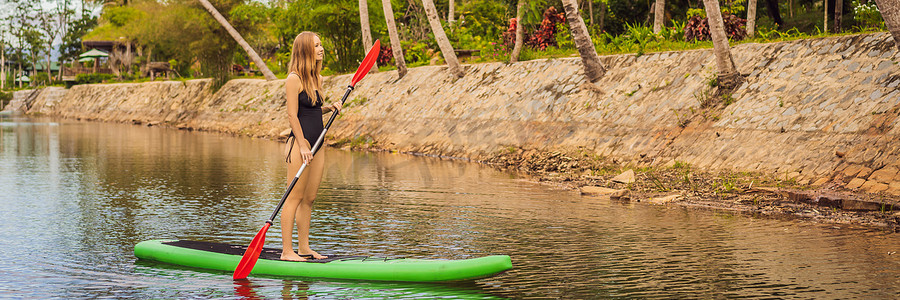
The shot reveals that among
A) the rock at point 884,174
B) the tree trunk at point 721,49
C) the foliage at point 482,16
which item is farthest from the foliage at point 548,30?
the rock at point 884,174

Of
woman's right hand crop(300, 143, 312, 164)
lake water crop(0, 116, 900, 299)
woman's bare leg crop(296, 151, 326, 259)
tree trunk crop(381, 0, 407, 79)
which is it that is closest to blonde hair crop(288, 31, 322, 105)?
woman's right hand crop(300, 143, 312, 164)

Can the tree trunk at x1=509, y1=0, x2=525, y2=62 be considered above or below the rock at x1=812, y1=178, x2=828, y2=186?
above

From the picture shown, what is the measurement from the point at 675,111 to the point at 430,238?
342 inches

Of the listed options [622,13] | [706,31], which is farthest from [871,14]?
[622,13]

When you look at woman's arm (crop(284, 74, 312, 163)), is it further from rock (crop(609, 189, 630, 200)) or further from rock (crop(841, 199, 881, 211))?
rock (crop(841, 199, 881, 211))

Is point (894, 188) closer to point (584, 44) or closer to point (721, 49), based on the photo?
point (721, 49)

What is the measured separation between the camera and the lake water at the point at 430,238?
6.84 metres

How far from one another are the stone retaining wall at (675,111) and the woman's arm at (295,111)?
25.7 ft

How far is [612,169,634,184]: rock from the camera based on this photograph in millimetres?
14059

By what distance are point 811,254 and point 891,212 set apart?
9.13 ft

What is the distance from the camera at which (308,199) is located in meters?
7.55

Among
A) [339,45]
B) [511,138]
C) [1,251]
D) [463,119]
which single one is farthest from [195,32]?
[1,251]

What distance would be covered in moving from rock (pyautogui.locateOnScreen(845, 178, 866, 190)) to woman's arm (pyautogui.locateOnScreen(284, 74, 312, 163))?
7841 millimetres

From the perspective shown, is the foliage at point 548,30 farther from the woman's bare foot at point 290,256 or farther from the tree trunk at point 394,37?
the woman's bare foot at point 290,256
